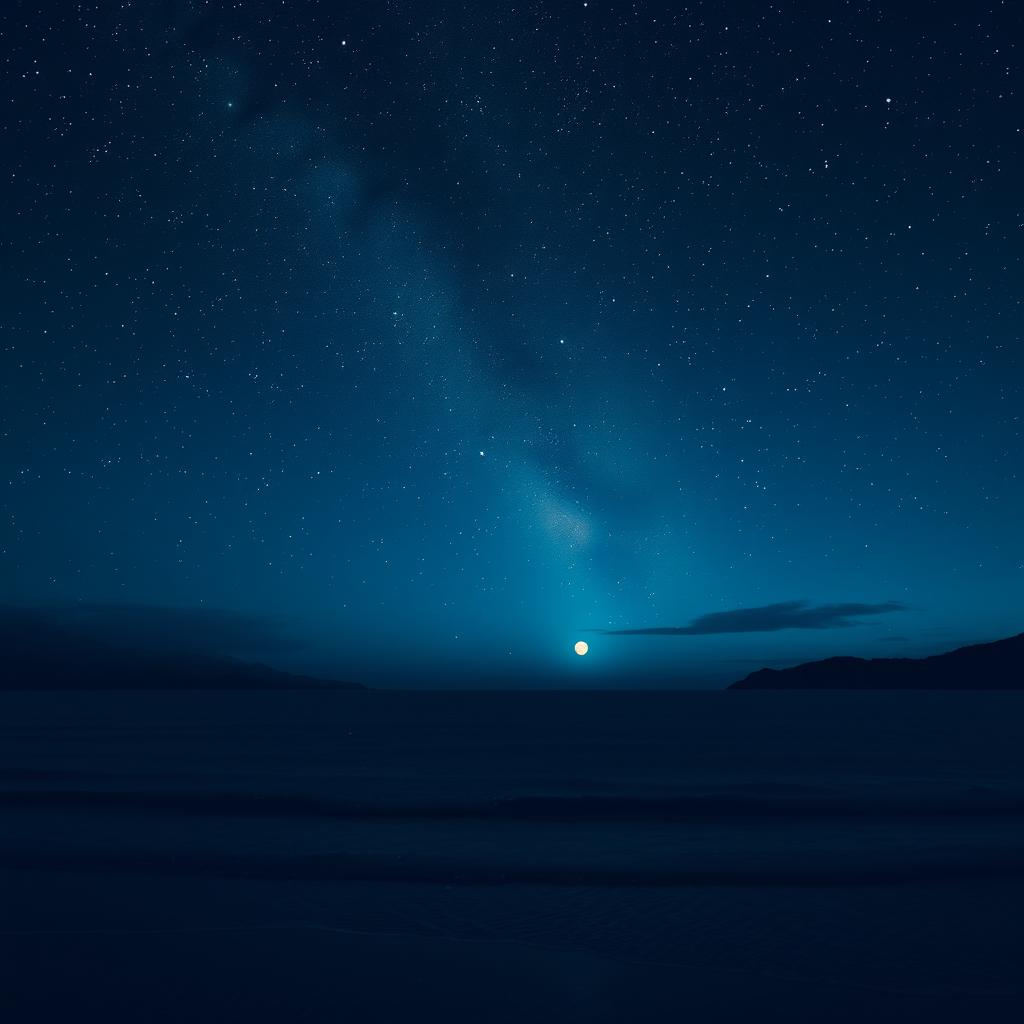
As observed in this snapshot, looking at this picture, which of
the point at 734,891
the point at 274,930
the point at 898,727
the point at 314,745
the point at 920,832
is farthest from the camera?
the point at 898,727

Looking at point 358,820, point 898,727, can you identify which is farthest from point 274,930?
point 898,727

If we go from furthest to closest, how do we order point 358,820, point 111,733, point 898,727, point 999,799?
point 898,727 < point 111,733 < point 999,799 < point 358,820

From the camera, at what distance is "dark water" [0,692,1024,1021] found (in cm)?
862

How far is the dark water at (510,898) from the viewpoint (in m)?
8.62

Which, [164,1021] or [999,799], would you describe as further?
[999,799]

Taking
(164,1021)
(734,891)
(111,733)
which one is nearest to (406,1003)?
(164,1021)

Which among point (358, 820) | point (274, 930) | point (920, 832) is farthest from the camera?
point (358, 820)

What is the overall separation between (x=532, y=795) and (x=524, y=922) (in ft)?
49.6

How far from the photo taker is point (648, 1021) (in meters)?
7.99

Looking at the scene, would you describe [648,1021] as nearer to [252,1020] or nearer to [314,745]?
[252,1020]

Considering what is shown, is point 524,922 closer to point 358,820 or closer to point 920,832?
point 358,820

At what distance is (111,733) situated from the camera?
5944cm

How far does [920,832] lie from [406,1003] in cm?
1521

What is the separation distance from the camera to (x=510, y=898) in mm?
12766
